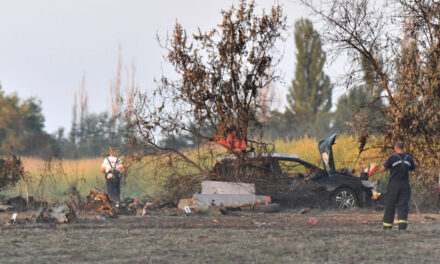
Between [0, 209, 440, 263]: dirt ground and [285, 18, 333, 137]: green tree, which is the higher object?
[285, 18, 333, 137]: green tree

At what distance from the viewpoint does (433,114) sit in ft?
59.7

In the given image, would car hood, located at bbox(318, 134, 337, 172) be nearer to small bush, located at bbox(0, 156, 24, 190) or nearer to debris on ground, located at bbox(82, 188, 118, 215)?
debris on ground, located at bbox(82, 188, 118, 215)

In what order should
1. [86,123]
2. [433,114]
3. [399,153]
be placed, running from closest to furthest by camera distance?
1. [399,153]
2. [433,114]
3. [86,123]

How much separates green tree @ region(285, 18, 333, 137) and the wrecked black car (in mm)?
35616

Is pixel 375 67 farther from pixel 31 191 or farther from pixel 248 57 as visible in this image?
pixel 31 191

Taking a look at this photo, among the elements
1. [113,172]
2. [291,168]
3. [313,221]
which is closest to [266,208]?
[291,168]

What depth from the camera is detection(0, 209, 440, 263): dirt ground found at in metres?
9.23

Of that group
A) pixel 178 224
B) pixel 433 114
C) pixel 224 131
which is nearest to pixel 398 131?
pixel 433 114

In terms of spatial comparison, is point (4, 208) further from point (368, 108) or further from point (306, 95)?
point (306, 95)

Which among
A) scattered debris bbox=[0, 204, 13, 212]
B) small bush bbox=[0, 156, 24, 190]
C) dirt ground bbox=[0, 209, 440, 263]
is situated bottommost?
dirt ground bbox=[0, 209, 440, 263]

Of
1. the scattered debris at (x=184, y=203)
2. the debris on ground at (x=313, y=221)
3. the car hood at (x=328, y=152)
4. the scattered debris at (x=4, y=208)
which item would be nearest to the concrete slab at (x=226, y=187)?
the scattered debris at (x=184, y=203)

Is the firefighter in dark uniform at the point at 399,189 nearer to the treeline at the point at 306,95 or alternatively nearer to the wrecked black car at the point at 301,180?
the wrecked black car at the point at 301,180

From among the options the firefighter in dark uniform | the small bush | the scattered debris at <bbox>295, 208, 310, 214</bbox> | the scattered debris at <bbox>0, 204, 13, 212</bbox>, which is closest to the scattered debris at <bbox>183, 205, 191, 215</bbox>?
the scattered debris at <bbox>295, 208, 310, 214</bbox>

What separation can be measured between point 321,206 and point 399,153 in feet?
20.3
